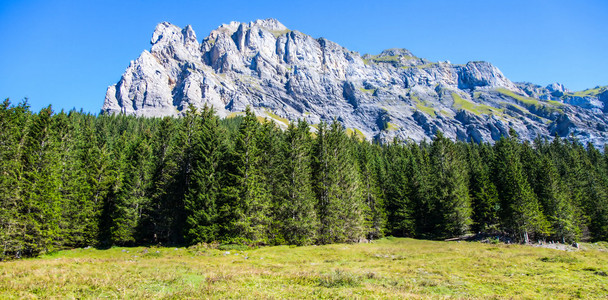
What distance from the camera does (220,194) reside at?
35844 mm

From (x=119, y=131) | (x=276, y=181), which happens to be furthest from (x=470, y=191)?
(x=119, y=131)

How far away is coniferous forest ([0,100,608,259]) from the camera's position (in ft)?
102

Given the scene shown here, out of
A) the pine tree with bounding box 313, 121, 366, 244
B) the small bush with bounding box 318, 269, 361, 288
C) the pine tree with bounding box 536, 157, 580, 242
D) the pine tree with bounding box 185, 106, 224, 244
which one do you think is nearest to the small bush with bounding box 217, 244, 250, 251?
the pine tree with bounding box 185, 106, 224, 244

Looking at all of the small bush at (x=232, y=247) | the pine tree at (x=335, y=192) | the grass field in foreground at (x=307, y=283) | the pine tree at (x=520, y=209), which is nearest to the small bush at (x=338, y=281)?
the grass field in foreground at (x=307, y=283)

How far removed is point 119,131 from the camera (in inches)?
4097

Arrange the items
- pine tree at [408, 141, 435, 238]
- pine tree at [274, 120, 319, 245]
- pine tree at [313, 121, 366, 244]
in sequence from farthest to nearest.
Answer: pine tree at [408, 141, 435, 238], pine tree at [313, 121, 366, 244], pine tree at [274, 120, 319, 245]

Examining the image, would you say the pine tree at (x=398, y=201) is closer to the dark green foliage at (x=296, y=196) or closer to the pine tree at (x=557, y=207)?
the pine tree at (x=557, y=207)

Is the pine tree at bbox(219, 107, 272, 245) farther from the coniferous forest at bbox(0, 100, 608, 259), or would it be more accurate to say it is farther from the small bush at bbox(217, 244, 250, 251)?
the small bush at bbox(217, 244, 250, 251)

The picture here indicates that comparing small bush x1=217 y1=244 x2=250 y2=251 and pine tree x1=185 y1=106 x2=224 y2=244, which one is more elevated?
pine tree x1=185 y1=106 x2=224 y2=244

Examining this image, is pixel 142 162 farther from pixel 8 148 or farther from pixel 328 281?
pixel 328 281

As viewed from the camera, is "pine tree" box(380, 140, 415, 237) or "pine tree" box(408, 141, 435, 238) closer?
"pine tree" box(380, 140, 415, 237)

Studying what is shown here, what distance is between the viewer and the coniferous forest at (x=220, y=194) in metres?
31.0

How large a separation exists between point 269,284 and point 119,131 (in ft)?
375

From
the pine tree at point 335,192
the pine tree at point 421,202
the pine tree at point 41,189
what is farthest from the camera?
the pine tree at point 421,202
